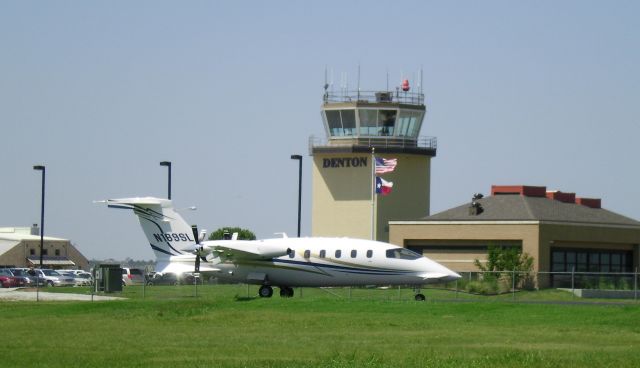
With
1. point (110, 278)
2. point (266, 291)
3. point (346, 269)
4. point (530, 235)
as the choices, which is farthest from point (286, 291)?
point (530, 235)

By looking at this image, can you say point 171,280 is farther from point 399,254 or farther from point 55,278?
point 399,254

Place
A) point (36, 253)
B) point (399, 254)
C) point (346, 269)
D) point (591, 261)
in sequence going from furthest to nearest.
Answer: point (36, 253) → point (591, 261) → point (346, 269) → point (399, 254)

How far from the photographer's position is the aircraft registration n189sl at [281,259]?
165 ft

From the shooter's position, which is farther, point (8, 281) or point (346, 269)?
point (8, 281)

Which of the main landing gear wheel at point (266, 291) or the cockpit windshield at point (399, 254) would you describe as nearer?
the cockpit windshield at point (399, 254)

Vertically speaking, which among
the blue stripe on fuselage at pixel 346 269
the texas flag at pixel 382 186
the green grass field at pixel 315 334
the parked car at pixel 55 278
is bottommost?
the green grass field at pixel 315 334

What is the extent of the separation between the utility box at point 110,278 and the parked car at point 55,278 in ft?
62.4

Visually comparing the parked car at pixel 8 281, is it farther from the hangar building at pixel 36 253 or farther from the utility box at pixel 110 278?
the hangar building at pixel 36 253

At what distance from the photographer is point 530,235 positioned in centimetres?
6488

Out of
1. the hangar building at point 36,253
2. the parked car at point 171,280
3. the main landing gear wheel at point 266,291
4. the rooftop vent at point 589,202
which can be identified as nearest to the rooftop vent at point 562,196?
the rooftop vent at point 589,202

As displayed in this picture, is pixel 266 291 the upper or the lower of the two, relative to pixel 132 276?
lower

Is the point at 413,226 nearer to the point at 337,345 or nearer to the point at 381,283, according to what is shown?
the point at 381,283

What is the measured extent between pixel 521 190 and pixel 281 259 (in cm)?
2498

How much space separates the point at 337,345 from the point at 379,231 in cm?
4788
